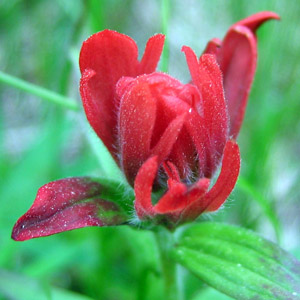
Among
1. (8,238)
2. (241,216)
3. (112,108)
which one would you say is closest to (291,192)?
(241,216)

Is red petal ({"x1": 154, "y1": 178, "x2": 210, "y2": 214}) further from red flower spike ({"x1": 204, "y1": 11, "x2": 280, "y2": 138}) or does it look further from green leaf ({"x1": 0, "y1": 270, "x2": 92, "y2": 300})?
green leaf ({"x1": 0, "y1": 270, "x2": 92, "y2": 300})

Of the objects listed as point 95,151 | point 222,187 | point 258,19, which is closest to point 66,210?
point 222,187

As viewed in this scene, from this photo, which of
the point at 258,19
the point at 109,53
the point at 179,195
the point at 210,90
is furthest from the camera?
the point at 258,19

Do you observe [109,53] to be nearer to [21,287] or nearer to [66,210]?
[66,210]

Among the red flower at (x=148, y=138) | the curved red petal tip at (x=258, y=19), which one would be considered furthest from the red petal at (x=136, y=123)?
the curved red petal tip at (x=258, y=19)

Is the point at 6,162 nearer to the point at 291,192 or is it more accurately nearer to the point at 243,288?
the point at 291,192

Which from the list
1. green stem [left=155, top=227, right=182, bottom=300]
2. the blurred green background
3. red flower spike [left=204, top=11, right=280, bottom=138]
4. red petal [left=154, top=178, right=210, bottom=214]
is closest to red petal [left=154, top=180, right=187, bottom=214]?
red petal [left=154, top=178, right=210, bottom=214]

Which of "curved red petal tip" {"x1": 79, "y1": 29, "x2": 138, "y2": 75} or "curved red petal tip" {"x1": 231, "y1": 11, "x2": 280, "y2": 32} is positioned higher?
"curved red petal tip" {"x1": 231, "y1": 11, "x2": 280, "y2": 32}
